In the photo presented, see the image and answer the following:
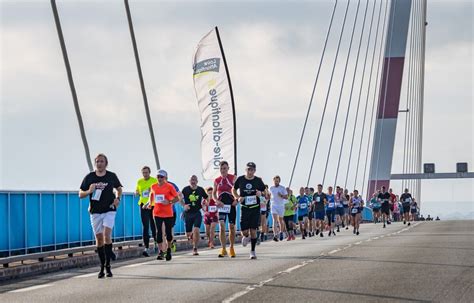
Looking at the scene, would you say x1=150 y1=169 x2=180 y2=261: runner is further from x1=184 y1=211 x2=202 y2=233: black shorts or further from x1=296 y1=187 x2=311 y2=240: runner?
x1=296 y1=187 x2=311 y2=240: runner

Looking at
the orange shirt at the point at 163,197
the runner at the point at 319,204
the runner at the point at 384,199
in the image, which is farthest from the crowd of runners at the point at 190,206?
the runner at the point at 384,199

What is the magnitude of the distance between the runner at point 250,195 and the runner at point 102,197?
4.39 metres

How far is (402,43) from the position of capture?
62.4 metres

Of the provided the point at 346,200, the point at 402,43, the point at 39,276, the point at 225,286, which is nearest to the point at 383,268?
the point at 225,286

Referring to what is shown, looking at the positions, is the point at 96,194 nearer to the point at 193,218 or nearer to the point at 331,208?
the point at 193,218

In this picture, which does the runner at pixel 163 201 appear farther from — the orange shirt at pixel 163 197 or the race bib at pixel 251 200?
the race bib at pixel 251 200

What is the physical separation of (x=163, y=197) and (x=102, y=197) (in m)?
3.81

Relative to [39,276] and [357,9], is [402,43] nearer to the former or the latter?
[357,9]

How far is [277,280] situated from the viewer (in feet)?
49.3

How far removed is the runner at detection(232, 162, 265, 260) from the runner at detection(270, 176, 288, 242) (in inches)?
387

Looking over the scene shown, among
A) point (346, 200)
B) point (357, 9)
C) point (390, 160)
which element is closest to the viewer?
point (346, 200)

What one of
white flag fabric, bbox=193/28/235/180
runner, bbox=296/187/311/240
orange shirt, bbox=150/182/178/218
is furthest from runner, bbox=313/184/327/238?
orange shirt, bbox=150/182/178/218

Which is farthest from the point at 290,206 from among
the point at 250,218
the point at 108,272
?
the point at 108,272

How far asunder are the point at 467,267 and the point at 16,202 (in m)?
7.54
